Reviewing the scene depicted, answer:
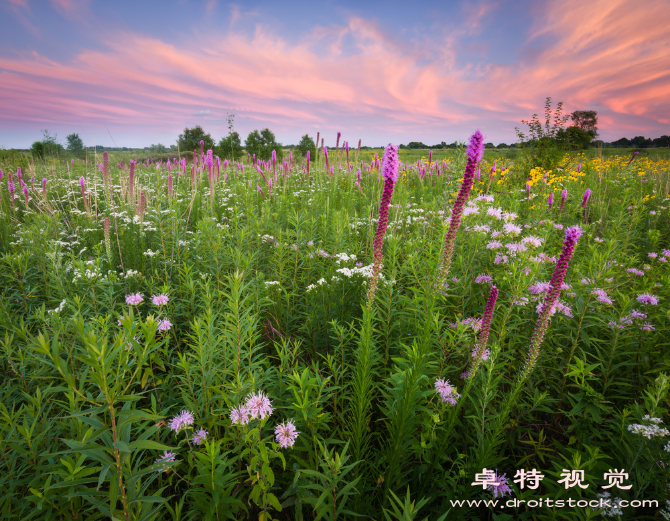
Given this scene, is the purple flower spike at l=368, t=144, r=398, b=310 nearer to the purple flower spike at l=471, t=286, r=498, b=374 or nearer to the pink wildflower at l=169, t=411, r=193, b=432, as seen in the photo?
the purple flower spike at l=471, t=286, r=498, b=374

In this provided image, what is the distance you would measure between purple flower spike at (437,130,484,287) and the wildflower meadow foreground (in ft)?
0.05

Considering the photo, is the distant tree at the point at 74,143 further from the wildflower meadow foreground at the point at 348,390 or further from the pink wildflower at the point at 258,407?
the pink wildflower at the point at 258,407

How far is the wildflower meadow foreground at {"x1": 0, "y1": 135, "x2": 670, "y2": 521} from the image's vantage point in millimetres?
1262

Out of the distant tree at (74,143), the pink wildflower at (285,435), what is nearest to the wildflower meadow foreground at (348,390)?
the pink wildflower at (285,435)

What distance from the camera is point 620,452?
75.6 inches

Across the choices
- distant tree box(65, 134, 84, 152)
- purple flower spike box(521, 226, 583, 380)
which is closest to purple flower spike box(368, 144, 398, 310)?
purple flower spike box(521, 226, 583, 380)

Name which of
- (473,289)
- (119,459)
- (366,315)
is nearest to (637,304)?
(473,289)

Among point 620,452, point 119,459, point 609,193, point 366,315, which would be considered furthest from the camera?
point 609,193

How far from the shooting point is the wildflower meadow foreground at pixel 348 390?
1.26 metres

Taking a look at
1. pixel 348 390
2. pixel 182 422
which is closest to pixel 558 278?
pixel 348 390

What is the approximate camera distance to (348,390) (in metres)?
2.39

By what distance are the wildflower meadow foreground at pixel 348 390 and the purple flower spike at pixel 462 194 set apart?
1cm

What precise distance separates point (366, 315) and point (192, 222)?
227 inches

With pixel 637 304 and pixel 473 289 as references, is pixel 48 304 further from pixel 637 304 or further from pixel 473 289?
pixel 637 304
